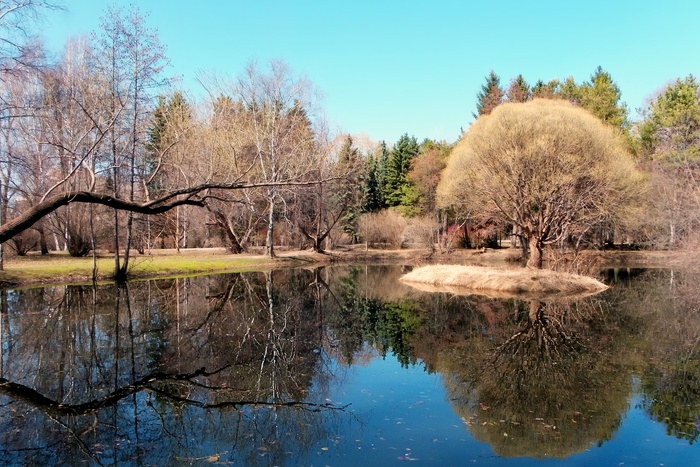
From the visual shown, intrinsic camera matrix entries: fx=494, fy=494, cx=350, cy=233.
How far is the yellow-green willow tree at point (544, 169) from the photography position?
27016mm

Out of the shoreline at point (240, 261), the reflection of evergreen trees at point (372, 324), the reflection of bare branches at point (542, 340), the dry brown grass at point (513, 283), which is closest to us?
the reflection of bare branches at point (542, 340)

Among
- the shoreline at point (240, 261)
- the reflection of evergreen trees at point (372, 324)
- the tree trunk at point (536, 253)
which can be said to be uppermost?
the tree trunk at point (536, 253)

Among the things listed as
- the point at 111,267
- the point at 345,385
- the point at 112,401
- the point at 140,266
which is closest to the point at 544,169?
the point at 345,385

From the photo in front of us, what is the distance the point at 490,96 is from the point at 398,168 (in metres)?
14.1

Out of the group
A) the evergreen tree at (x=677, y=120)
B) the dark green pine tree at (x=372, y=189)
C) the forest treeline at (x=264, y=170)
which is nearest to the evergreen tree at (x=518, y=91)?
the forest treeline at (x=264, y=170)

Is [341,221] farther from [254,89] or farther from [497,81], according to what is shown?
[497,81]

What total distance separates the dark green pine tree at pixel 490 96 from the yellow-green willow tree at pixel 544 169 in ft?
86.6

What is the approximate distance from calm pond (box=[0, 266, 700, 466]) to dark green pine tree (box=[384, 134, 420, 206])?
143 ft

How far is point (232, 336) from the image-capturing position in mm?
14516

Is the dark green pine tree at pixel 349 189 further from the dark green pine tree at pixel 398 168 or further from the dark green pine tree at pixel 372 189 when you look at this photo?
the dark green pine tree at pixel 398 168

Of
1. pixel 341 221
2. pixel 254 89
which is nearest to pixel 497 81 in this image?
pixel 341 221

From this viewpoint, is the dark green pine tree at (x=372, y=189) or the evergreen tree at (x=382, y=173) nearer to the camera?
the dark green pine tree at (x=372, y=189)

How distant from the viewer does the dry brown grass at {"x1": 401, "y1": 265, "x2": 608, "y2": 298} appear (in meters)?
24.3

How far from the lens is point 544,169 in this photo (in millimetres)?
27156
